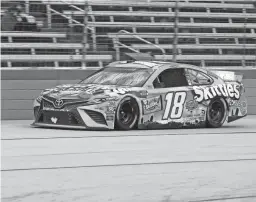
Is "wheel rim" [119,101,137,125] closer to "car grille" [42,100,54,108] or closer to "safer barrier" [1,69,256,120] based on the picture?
"car grille" [42,100,54,108]

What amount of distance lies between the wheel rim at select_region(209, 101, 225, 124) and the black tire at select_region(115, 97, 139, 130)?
5.95ft

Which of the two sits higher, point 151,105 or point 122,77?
point 122,77

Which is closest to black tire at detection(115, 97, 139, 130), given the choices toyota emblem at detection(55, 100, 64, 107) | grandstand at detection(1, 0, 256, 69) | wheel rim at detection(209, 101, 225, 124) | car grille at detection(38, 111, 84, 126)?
car grille at detection(38, 111, 84, 126)

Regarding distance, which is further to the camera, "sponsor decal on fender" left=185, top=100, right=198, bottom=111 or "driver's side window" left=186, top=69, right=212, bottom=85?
"driver's side window" left=186, top=69, right=212, bottom=85

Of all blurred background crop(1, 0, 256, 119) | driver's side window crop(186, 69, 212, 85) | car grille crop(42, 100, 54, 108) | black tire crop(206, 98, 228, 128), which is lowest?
black tire crop(206, 98, 228, 128)

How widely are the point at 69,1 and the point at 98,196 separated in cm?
1031

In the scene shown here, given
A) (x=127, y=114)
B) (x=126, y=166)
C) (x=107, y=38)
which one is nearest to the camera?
(x=126, y=166)

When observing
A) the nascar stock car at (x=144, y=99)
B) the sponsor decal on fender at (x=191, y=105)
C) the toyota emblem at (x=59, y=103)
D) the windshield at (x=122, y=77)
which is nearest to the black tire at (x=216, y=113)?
the nascar stock car at (x=144, y=99)

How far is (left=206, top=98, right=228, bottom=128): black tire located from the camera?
548 inches

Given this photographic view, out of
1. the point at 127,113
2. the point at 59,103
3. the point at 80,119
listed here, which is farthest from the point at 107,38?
the point at 80,119

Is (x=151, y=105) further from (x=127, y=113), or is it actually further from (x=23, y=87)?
(x=23, y=87)

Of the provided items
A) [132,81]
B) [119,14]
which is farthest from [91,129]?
[119,14]

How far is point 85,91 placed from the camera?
12.4 metres

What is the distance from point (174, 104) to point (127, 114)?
102cm
